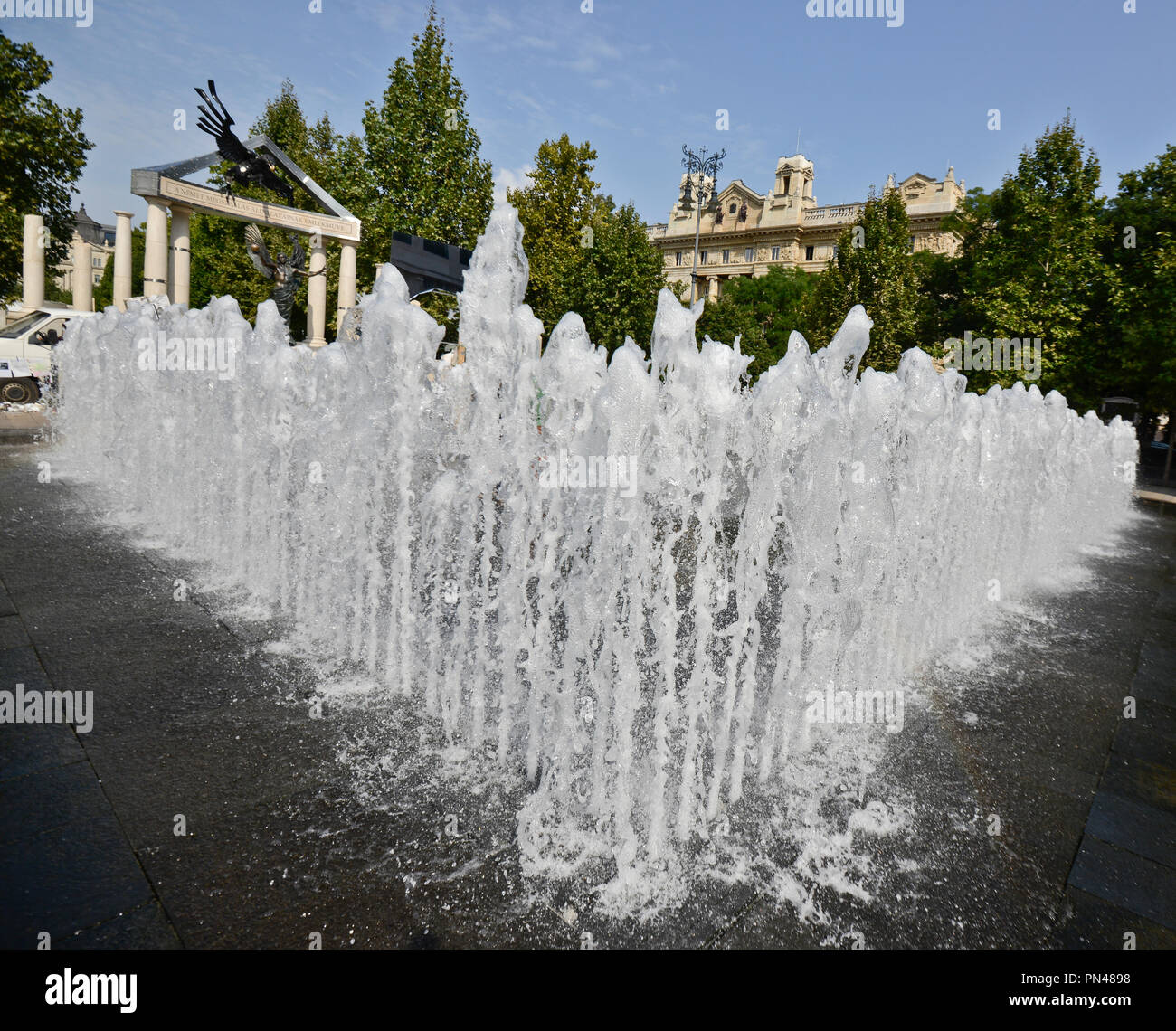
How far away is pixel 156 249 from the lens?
19.9m

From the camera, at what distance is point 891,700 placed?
13.4 ft

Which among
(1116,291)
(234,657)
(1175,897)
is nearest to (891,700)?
(1175,897)

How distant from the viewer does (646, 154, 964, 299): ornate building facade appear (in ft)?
177

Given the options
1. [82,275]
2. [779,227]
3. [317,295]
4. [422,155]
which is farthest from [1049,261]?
[779,227]

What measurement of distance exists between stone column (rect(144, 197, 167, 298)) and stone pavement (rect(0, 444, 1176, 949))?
63.3 ft

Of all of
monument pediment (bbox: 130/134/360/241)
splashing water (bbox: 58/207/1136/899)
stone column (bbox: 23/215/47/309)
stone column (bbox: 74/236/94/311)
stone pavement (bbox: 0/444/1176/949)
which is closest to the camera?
stone pavement (bbox: 0/444/1176/949)

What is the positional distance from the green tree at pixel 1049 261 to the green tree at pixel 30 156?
98.0 ft

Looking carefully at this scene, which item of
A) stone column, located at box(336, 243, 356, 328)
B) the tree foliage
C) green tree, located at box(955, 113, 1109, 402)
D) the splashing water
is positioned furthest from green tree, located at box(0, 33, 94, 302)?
green tree, located at box(955, 113, 1109, 402)

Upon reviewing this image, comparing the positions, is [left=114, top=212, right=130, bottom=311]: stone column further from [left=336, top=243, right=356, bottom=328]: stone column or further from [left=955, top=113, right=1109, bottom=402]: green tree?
[left=955, top=113, right=1109, bottom=402]: green tree

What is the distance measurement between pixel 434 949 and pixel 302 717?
159cm

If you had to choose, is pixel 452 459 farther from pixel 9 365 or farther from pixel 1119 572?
pixel 9 365

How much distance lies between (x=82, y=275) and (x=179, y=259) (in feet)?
12.6

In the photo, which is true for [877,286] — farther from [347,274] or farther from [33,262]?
[33,262]

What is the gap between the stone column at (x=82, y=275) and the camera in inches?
859
